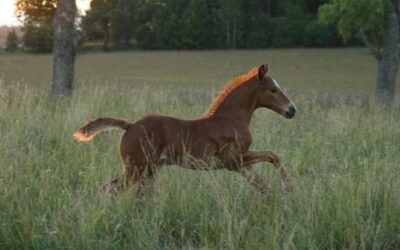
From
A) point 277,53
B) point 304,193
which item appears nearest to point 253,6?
point 277,53

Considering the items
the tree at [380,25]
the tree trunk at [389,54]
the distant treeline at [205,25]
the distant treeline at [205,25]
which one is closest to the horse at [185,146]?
the tree at [380,25]

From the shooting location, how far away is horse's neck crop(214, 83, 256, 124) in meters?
5.54

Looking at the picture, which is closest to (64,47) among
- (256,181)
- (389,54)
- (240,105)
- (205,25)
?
(240,105)

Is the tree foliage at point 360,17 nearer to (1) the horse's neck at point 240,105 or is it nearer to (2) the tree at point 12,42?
(1) the horse's neck at point 240,105

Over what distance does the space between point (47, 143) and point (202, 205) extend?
3292 mm

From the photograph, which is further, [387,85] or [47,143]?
[387,85]

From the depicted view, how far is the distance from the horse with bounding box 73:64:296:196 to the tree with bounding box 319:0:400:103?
1288 cm

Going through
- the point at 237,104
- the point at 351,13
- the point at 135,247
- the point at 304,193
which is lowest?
the point at 135,247

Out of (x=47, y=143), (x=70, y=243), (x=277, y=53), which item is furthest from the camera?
(x=277, y=53)

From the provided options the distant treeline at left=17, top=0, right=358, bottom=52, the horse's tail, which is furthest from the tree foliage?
the distant treeline at left=17, top=0, right=358, bottom=52

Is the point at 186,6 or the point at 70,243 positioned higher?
the point at 186,6

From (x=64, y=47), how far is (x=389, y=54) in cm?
995

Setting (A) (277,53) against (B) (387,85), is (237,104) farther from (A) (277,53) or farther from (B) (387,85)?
(A) (277,53)

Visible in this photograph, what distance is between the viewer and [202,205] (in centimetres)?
505
